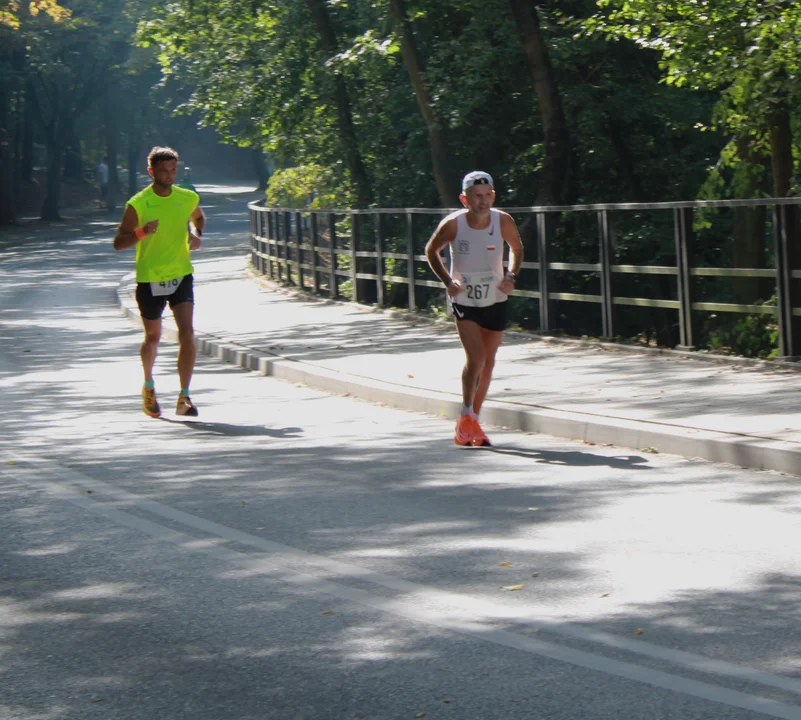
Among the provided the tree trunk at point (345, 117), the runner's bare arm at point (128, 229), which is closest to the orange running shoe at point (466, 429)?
the runner's bare arm at point (128, 229)

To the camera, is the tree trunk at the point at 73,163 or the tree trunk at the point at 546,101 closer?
the tree trunk at the point at 546,101

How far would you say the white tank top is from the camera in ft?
31.5

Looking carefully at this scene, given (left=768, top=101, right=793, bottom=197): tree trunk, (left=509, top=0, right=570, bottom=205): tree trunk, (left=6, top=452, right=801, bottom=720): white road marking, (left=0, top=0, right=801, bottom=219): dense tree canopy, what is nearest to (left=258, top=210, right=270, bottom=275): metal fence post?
(left=0, top=0, right=801, bottom=219): dense tree canopy

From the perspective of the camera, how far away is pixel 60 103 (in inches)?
2594

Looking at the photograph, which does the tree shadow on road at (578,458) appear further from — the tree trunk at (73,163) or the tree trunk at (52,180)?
the tree trunk at (73,163)

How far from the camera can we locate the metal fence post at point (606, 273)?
14.5 m

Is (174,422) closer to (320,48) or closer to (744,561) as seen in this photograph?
(744,561)

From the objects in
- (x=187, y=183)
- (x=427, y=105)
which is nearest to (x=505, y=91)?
(x=427, y=105)

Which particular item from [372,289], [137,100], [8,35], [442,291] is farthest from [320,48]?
[137,100]

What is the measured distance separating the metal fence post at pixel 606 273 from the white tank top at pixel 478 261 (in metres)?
5.01

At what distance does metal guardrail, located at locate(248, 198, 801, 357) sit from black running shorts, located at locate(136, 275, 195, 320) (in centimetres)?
446

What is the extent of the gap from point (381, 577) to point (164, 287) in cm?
547

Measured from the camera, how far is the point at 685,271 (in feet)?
44.3

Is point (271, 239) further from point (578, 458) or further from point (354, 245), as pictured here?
point (578, 458)
